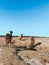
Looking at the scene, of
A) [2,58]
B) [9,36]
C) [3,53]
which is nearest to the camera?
[2,58]

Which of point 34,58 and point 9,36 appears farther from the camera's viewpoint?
point 9,36

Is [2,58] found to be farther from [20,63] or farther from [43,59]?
[43,59]

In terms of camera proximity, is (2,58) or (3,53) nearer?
(2,58)

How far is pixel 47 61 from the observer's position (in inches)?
867

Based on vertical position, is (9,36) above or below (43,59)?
above

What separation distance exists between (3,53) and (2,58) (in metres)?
2.03

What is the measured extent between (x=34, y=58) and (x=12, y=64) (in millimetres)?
5081

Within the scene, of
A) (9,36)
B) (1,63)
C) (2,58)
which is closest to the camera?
(1,63)

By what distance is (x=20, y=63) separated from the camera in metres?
17.9

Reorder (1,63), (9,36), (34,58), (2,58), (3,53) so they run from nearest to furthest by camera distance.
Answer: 1. (1,63)
2. (2,58)
3. (3,53)
4. (34,58)
5. (9,36)

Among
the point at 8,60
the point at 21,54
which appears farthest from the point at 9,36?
the point at 8,60

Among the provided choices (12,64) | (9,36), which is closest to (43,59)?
(12,64)

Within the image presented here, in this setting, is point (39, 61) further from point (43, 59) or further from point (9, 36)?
point (9, 36)

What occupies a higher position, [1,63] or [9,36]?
[9,36]
